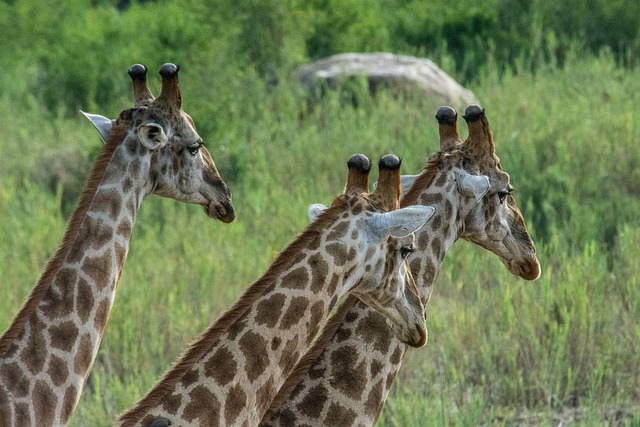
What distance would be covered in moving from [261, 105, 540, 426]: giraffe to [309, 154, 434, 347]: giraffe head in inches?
7.0

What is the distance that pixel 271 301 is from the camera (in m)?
4.96

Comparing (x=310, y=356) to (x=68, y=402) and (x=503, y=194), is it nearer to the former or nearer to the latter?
(x=68, y=402)

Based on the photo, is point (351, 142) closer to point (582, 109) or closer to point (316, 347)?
point (582, 109)

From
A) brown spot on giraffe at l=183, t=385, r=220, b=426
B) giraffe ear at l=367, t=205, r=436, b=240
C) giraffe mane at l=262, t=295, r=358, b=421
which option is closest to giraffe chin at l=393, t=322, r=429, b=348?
giraffe mane at l=262, t=295, r=358, b=421

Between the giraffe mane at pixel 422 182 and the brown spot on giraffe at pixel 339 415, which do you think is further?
the giraffe mane at pixel 422 182

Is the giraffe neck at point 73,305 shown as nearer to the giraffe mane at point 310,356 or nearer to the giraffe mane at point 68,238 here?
the giraffe mane at point 68,238

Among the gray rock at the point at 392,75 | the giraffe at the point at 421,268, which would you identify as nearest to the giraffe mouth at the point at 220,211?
the giraffe at the point at 421,268

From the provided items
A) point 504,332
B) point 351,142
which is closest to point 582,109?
point 351,142

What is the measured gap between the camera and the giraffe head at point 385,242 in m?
Answer: 5.07

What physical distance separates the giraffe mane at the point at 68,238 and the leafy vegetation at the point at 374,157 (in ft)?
6.20

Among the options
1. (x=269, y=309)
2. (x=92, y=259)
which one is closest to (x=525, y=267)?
(x=269, y=309)

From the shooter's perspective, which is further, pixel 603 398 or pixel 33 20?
pixel 33 20

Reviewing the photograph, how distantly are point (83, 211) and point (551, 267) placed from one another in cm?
446

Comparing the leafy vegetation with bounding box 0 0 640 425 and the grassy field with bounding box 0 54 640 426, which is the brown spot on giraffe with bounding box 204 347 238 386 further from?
Result: the leafy vegetation with bounding box 0 0 640 425
